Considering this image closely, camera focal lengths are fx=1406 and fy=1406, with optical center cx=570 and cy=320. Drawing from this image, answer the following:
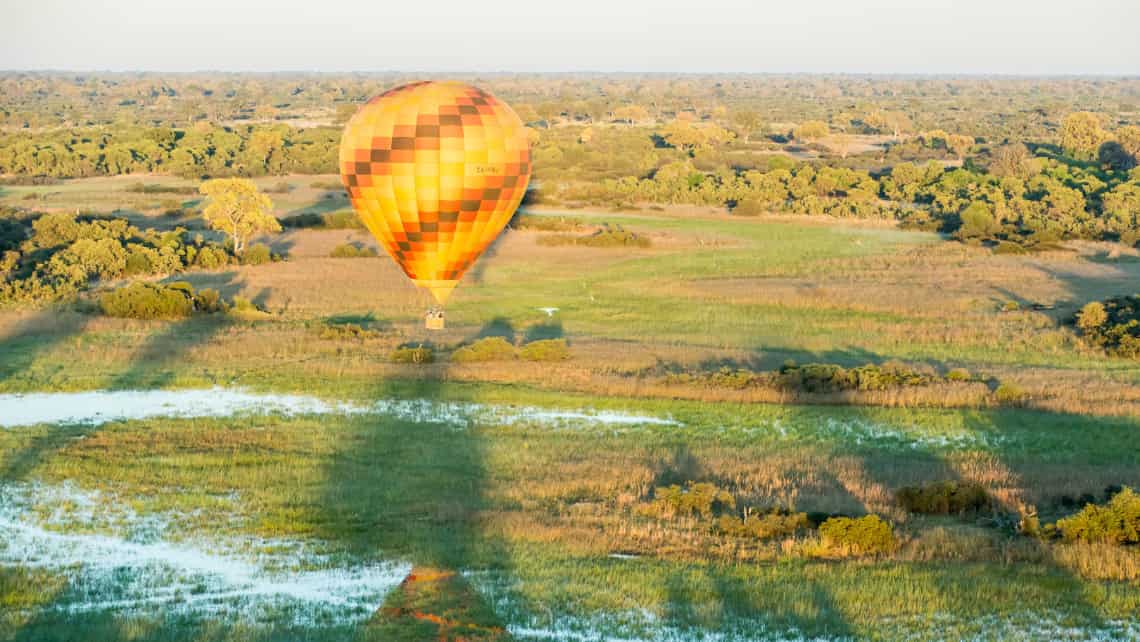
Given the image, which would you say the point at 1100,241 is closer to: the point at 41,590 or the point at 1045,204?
the point at 1045,204

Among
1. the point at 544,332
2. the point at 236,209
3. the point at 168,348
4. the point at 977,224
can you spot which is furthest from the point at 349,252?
the point at 977,224

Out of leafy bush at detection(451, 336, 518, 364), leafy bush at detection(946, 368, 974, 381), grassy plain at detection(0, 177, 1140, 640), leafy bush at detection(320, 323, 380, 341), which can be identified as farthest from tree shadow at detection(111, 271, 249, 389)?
leafy bush at detection(946, 368, 974, 381)

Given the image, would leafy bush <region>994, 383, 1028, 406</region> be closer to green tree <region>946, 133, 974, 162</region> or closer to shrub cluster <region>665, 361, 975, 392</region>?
shrub cluster <region>665, 361, 975, 392</region>

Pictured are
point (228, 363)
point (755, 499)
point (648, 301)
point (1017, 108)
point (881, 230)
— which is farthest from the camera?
point (1017, 108)

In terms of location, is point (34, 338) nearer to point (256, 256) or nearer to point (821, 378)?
point (256, 256)

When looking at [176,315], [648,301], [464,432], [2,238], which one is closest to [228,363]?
[176,315]

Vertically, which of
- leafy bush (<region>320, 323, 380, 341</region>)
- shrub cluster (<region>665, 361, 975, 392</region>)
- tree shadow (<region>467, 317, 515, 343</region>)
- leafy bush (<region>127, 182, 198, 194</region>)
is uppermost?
shrub cluster (<region>665, 361, 975, 392</region>)

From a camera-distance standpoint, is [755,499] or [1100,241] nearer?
[755,499]
